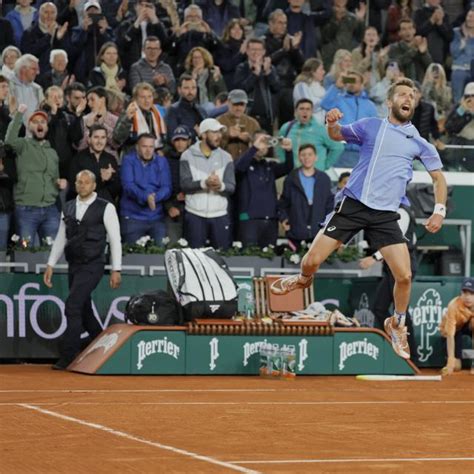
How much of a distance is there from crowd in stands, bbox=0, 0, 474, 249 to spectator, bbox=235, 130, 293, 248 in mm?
18

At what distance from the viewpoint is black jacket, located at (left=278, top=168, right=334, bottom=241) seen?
17.4 m

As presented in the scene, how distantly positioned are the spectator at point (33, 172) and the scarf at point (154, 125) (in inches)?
47.7

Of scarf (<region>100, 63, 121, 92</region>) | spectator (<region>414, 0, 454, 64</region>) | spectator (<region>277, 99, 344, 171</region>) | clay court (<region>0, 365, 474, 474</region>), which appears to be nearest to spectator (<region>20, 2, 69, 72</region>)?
scarf (<region>100, 63, 121, 92</region>)

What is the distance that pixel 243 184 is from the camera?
1747 centimetres

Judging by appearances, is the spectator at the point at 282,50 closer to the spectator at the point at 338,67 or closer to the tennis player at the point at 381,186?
the spectator at the point at 338,67

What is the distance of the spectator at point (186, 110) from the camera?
17.9 meters

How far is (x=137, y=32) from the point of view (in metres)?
19.2

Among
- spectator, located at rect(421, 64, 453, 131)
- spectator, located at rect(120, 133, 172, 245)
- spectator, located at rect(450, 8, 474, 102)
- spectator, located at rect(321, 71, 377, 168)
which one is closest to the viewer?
spectator, located at rect(120, 133, 172, 245)

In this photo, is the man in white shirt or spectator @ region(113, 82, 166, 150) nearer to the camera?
the man in white shirt

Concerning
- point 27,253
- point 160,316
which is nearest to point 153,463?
point 160,316

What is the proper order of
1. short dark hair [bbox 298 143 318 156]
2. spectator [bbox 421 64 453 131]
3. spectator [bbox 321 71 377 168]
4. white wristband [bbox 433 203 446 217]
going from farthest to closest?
spectator [bbox 421 64 453 131] → spectator [bbox 321 71 377 168] → short dark hair [bbox 298 143 318 156] → white wristband [bbox 433 203 446 217]

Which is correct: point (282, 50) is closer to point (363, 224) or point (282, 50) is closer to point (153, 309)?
point (153, 309)

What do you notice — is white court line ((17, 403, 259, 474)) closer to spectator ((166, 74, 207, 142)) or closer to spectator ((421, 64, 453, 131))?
spectator ((166, 74, 207, 142))

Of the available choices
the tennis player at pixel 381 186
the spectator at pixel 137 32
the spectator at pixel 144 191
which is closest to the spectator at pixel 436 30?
the spectator at pixel 137 32
